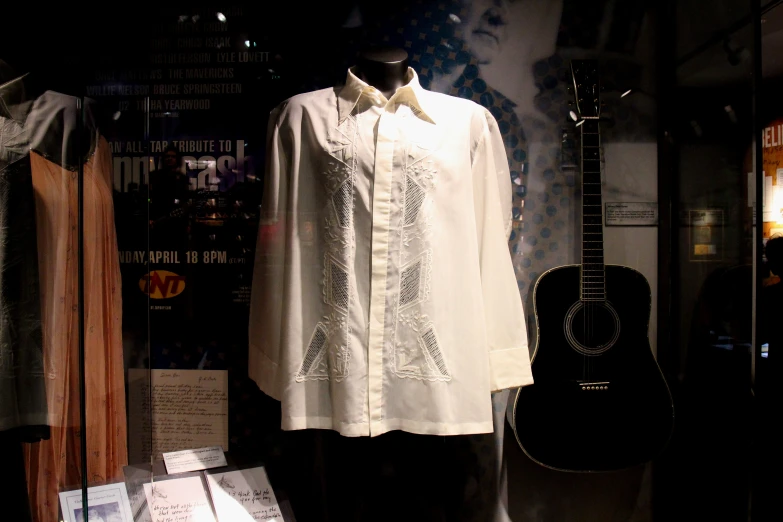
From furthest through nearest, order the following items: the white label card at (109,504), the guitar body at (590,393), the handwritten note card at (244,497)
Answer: the guitar body at (590,393)
the handwritten note card at (244,497)
the white label card at (109,504)

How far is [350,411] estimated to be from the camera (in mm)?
1307

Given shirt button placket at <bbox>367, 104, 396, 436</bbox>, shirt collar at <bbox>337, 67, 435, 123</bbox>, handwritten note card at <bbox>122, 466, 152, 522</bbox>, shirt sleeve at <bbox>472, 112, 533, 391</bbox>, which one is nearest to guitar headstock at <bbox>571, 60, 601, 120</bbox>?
shirt sleeve at <bbox>472, 112, 533, 391</bbox>

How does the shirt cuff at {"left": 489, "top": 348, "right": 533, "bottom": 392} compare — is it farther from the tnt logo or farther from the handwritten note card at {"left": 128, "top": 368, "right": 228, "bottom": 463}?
the tnt logo

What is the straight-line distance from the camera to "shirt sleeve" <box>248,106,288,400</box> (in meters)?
1.41

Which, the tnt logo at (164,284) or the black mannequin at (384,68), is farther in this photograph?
the tnt logo at (164,284)

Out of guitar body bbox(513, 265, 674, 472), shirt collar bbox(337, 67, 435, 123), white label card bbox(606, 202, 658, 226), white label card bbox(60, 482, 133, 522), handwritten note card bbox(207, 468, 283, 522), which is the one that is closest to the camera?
white label card bbox(60, 482, 133, 522)

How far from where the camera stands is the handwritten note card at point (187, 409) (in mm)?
1660

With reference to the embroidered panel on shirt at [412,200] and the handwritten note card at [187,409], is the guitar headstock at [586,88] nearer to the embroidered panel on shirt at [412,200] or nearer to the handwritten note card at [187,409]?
the embroidered panel on shirt at [412,200]

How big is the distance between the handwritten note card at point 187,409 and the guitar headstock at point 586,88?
1154mm

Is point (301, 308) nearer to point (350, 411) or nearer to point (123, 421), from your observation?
point (350, 411)

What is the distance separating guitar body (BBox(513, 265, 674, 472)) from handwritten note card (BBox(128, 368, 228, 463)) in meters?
0.76

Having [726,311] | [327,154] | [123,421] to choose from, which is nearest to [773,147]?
[726,311]

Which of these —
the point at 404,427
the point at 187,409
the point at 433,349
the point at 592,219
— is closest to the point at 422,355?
the point at 433,349

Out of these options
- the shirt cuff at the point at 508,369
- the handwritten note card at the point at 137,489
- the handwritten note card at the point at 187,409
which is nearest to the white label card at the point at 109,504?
the handwritten note card at the point at 137,489
